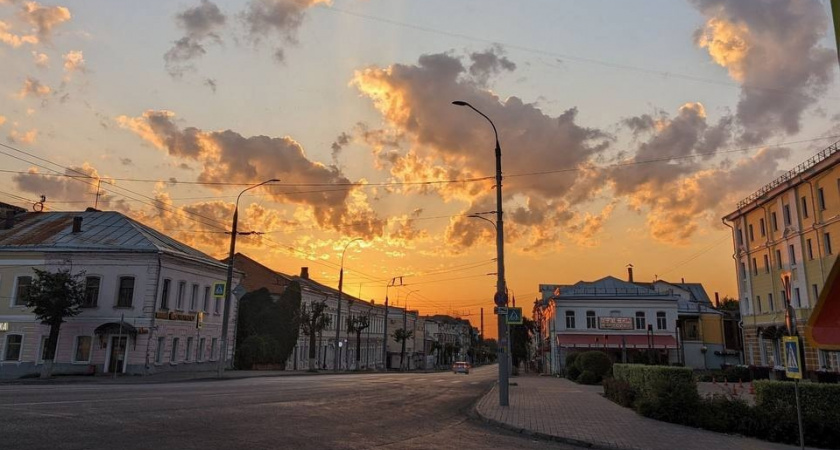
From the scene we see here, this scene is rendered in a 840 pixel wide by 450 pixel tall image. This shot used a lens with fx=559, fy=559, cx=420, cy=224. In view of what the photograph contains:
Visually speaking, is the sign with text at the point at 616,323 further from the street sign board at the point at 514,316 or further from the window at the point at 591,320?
the street sign board at the point at 514,316

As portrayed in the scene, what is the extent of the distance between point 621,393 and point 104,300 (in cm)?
3074

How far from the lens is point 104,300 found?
34781 millimetres

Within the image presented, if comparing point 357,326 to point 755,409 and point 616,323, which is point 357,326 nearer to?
point 616,323

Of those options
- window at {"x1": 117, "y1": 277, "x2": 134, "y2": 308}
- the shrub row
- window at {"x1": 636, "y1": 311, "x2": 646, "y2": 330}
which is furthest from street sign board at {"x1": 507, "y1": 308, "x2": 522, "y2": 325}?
window at {"x1": 636, "y1": 311, "x2": 646, "y2": 330}

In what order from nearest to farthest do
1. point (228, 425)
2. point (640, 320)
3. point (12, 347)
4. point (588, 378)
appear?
point (228, 425)
point (12, 347)
point (588, 378)
point (640, 320)

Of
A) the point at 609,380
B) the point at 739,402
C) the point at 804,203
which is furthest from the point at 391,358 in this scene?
Answer: the point at 739,402

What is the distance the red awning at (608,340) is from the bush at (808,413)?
45874 millimetres

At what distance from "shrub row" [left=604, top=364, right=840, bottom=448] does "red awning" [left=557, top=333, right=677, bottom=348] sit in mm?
42020

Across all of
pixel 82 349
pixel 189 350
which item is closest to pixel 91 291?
pixel 82 349

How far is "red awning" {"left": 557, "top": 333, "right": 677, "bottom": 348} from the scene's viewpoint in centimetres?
5609

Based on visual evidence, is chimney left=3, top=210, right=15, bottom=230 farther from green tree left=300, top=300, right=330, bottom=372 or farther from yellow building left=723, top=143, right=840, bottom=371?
yellow building left=723, top=143, right=840, bottom=371

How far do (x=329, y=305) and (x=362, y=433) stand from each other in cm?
5831

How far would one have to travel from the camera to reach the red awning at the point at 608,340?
184ft

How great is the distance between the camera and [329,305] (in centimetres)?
6850
